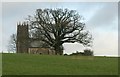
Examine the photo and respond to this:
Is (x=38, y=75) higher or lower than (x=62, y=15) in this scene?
lower

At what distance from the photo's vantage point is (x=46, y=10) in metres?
68.3

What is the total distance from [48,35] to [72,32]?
17.6 ft

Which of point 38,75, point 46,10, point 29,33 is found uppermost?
point 46,10

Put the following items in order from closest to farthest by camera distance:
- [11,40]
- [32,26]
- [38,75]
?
[38,75] < [32,26] < [11,40]

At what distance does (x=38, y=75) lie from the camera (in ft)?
64.9

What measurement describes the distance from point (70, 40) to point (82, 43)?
9.50 ft

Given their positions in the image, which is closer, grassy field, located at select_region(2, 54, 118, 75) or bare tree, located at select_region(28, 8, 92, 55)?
grassy field, located at select_region(2, 54, 118, 75)

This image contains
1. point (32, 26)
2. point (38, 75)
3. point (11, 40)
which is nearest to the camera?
point (38, 75)

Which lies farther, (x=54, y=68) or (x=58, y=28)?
(x=58, y=28)

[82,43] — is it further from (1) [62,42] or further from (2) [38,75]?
(2) [38,75]

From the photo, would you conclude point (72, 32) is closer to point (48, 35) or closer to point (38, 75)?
point (48, 35)

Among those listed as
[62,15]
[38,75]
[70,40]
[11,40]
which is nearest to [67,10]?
[62,15]

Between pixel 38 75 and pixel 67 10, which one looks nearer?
pixel 38 75

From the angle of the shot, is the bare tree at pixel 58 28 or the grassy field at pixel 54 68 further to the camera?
the bare tree at pixel 58 28
